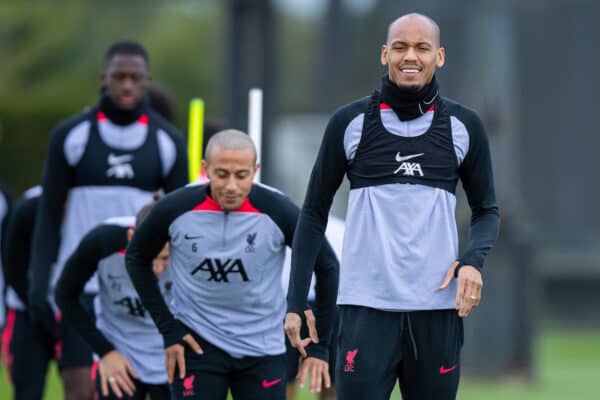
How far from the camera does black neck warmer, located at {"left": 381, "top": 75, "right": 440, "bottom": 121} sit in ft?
19.6

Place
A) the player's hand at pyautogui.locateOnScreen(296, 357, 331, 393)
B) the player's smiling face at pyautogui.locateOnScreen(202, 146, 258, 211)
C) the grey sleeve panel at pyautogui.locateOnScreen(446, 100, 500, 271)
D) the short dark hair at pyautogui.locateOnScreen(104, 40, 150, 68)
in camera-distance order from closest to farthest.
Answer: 1. the grey sleeve panel at pyautogui.locateOnScreen(446, 100, 500, 271)
2. the player's hand at pyautogui.locateOnScreen(296, 357, 331, 393)
3. the player's smiling face at pyautogui.locateOnScreen(202, 146, 258, 211)
4. the short dark hair at pyautogui.locateOnScreen(104, 40, 150, 68)

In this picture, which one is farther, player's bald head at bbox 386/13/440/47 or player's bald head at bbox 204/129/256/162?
player's bald head at bbox 204/129/256/162

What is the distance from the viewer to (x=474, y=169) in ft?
20.0

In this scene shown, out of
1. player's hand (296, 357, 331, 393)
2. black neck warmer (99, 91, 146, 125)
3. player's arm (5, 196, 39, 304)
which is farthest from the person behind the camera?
player's arm (5, 196, 39, 304)

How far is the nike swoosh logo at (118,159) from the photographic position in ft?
27.8

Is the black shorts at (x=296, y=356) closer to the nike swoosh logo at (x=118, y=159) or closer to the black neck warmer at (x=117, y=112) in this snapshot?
the nike swoosh logo at (x=118, y=159)

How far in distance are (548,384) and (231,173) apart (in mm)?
10092

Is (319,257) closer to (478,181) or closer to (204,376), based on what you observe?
(204,376)

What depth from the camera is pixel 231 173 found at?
680 centimetres

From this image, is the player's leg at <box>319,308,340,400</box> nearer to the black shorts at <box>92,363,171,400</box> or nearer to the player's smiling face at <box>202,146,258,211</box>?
the black shorts at <box>92,363,171,400</box>

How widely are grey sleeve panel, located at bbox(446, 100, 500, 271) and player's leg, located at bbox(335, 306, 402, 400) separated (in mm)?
457

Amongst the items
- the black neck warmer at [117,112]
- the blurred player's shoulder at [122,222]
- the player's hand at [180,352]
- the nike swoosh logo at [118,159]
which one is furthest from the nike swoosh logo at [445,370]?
the black neck warmer at [117,112]

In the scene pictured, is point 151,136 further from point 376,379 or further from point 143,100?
point 376,379

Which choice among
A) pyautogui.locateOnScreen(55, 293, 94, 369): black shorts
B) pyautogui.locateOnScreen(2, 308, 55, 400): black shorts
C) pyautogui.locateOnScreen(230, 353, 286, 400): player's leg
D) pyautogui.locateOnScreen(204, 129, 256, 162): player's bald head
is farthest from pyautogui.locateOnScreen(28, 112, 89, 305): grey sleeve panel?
pyautogui.locateOnScreen(230, 353, 286, 400): player's leg
